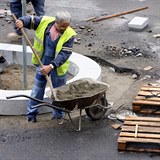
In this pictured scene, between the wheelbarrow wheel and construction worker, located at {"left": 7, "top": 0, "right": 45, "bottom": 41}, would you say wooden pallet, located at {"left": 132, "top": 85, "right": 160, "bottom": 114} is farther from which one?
construction worker, located at {"left": 7, "top": 0, "right": 45, "bottom": 41}

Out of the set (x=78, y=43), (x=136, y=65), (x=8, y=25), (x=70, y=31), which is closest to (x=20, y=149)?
(x=70, y=31)

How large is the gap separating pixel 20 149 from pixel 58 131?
68 centimetres

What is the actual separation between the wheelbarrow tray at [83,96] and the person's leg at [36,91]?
0.26m

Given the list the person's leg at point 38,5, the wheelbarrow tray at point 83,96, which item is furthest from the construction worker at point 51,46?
the person's leg at point 38,5

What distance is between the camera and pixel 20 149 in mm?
6578

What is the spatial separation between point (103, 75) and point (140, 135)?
104 inches

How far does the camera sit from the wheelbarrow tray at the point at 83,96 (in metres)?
6.51

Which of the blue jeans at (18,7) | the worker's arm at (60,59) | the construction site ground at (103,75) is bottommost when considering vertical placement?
the construction site ground at (103,75)

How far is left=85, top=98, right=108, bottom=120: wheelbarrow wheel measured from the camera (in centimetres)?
713

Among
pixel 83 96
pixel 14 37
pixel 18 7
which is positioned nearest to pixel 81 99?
pixel 83 96

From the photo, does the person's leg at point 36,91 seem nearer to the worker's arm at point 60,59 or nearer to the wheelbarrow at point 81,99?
the wheelbarrow at point 81,99

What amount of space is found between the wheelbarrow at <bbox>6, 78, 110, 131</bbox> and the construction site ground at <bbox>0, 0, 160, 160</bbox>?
202 mm

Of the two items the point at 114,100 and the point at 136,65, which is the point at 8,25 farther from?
the point at 114,100

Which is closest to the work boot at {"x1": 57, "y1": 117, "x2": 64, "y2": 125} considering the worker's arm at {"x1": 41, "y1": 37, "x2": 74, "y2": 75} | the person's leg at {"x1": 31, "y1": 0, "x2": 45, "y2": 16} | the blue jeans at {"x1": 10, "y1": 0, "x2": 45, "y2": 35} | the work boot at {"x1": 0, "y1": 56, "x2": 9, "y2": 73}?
the worker's arm at {"x1": 41, "y1": 37, "x2": 74, "y2": 75}
